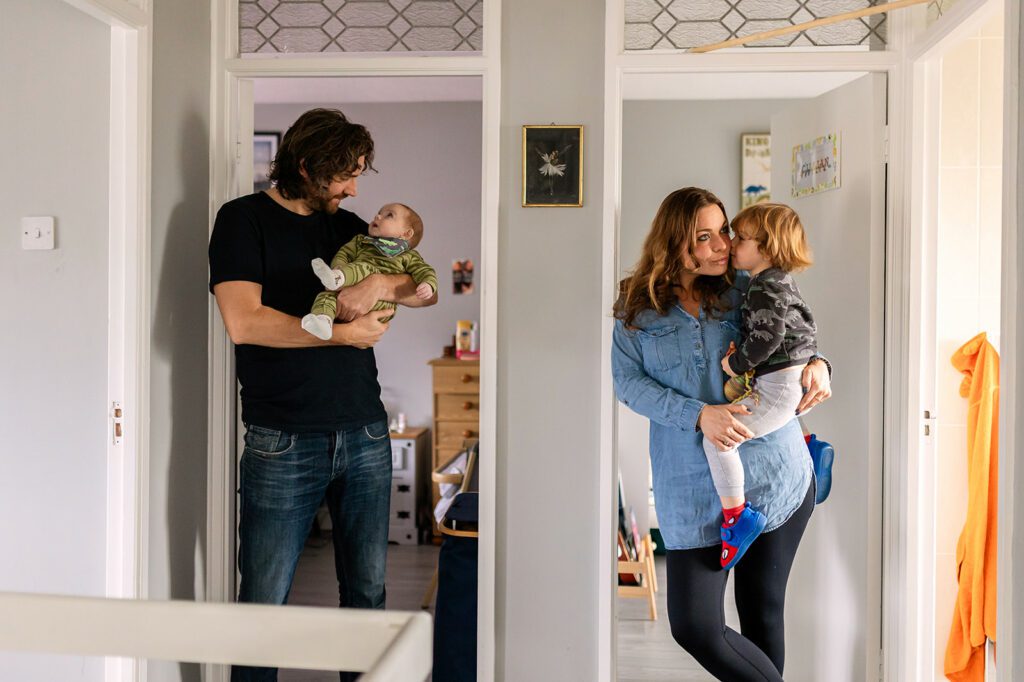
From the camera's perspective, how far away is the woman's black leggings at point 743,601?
1915 mm

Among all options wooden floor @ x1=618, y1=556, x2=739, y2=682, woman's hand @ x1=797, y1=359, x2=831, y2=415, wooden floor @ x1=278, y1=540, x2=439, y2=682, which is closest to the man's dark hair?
woman's hand @ x1=797, y1=359, x2=831, y2=415

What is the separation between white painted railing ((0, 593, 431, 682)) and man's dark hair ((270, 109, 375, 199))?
148cm

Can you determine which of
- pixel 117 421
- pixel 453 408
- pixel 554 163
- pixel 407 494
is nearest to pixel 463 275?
pixel 453 408

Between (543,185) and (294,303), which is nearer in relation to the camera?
(294,303)

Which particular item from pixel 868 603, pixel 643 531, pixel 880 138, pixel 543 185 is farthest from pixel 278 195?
pixel 643 531

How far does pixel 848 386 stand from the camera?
7.74ft

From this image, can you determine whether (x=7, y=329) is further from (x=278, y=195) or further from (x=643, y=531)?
(x=643, y=531)

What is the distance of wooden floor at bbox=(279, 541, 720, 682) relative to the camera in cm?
275

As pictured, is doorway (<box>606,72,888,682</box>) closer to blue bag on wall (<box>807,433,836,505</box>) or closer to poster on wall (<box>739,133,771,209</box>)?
blue bag on wall (<box>807,433,836,505</box>)

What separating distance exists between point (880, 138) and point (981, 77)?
69cm

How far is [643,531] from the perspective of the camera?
3.89 metres

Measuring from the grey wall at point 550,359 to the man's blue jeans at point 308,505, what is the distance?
1.28 ft

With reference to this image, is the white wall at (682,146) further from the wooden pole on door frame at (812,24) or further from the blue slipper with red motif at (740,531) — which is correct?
the blue slipper with red motif at (740,531)

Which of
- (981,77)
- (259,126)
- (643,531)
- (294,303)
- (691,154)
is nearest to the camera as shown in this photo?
(294,303)
